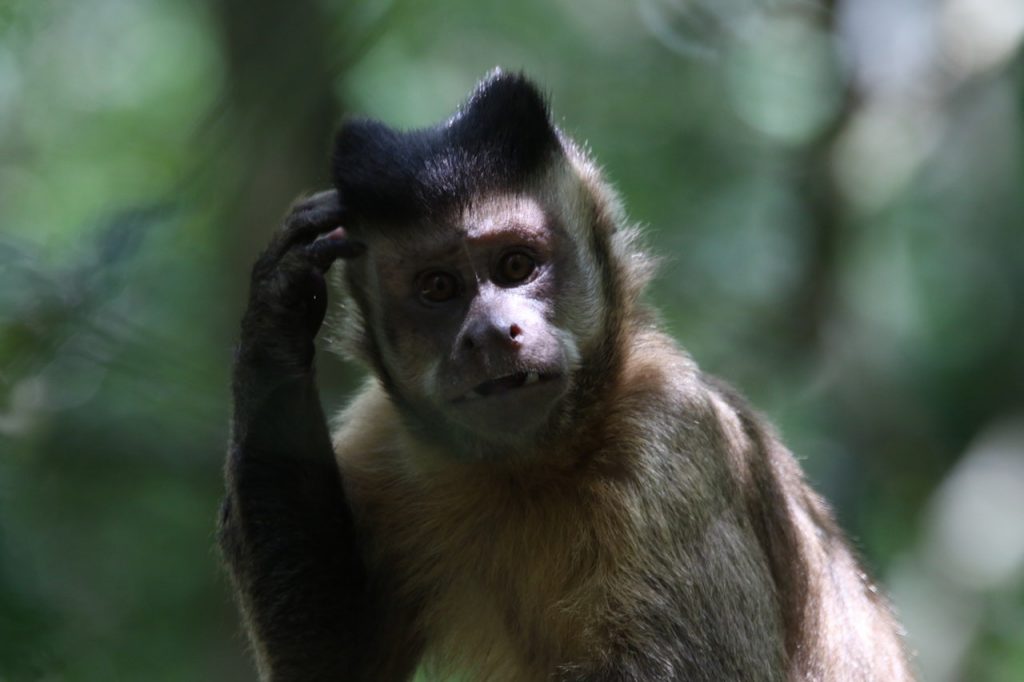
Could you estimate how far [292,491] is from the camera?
188 inches

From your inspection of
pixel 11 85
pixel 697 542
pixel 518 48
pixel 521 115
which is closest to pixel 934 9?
pixel 518 48

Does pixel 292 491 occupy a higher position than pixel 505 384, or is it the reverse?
pixel 505 384

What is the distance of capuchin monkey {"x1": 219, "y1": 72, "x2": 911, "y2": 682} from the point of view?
14.9ft

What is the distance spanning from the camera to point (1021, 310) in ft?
31.3

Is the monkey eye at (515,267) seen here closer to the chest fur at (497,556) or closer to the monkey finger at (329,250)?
the monkey finger at (329,250)

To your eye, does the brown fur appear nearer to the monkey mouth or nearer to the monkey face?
the monkey face

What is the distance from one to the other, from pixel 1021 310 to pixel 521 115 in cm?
572

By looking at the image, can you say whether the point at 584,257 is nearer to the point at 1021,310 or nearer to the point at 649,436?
the point at 649,436

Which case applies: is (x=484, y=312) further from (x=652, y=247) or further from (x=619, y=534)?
(x=652, y=247)

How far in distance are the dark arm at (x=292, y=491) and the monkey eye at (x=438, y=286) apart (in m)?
0.33

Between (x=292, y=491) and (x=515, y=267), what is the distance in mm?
1145

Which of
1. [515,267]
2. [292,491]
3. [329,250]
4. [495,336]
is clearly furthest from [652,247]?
[292,491]

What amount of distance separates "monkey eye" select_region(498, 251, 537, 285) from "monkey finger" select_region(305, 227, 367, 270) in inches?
20.8


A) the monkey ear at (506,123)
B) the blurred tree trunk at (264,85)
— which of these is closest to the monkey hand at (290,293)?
the monkey ear at (506,123)
